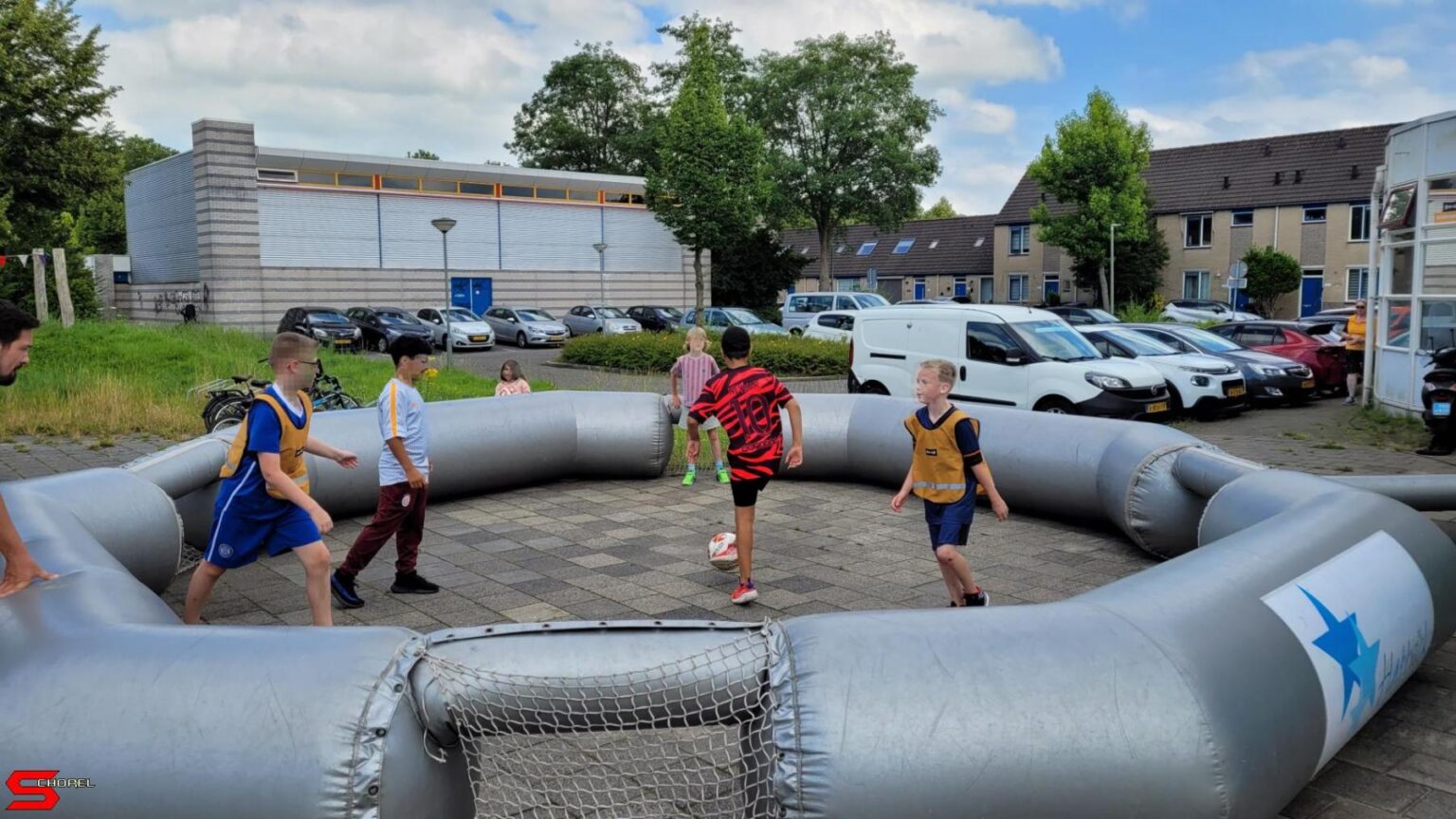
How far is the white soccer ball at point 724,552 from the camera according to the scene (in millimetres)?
7008

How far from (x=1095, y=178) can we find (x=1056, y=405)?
3495 centimetres

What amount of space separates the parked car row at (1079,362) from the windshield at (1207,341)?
0.03m

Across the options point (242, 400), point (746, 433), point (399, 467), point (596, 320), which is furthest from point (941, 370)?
point (596, 320)

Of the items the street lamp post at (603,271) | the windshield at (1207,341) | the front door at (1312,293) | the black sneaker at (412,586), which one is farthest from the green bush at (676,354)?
the front door at (1312,293)

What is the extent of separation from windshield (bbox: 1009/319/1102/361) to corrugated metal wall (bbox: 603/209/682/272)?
28.2 m

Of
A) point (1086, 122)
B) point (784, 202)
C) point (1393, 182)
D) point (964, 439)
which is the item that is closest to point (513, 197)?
point (784, 202)

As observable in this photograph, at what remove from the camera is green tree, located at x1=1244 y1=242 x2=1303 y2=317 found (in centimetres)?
4422

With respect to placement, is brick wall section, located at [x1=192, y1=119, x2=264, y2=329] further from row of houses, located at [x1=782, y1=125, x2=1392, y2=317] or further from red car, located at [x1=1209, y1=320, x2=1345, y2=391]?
row of houses, located at [x1=782, y1=125, x2=1392, y2=317]

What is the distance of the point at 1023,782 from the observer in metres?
3.07

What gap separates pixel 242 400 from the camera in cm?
1153

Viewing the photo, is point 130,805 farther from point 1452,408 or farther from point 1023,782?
point 1452,408

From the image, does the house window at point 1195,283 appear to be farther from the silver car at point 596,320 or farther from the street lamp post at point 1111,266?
the silver car at point 596,320

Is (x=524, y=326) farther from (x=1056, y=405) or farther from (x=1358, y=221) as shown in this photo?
(x=1358, y=221)

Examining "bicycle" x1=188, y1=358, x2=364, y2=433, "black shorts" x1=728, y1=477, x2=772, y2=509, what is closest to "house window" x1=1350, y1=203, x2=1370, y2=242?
"bicycle" x1=188, y1=358, x2=364, y2=433
